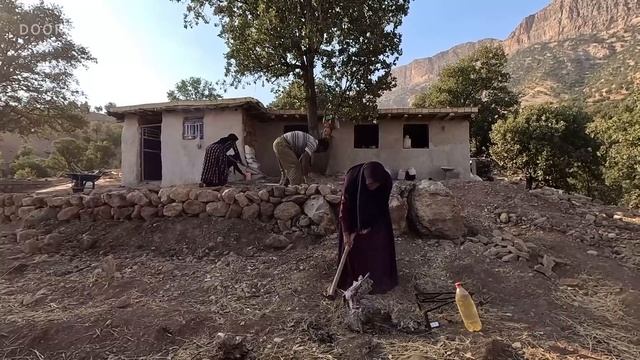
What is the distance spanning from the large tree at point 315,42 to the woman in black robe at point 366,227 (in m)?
6.26

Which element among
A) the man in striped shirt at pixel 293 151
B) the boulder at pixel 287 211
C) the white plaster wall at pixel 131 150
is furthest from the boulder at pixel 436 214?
the white plaster wall at pixel 131 150

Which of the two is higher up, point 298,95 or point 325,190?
point 298,95

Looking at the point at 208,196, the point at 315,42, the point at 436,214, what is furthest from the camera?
the point at 315,42

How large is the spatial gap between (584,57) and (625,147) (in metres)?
30.4

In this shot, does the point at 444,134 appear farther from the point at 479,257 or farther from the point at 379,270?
the point at 379,270

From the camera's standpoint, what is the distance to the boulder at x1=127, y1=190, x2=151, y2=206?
573 cm

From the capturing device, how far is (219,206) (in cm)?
559

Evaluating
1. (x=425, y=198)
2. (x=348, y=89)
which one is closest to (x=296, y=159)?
(x=425, y=198)

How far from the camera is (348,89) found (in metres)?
10.7

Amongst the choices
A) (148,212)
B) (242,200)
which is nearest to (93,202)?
(148,212)

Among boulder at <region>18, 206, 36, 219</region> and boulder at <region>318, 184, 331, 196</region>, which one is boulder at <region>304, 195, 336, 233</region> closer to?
boulder at <region>318, 184, 331, 196</region>

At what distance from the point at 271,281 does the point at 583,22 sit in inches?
2615

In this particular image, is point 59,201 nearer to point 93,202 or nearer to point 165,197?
point 93,202

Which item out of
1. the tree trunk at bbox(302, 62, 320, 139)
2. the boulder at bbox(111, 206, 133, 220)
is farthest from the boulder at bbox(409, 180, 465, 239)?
the tree trunk at bbox(302, 62, 320, 139)
